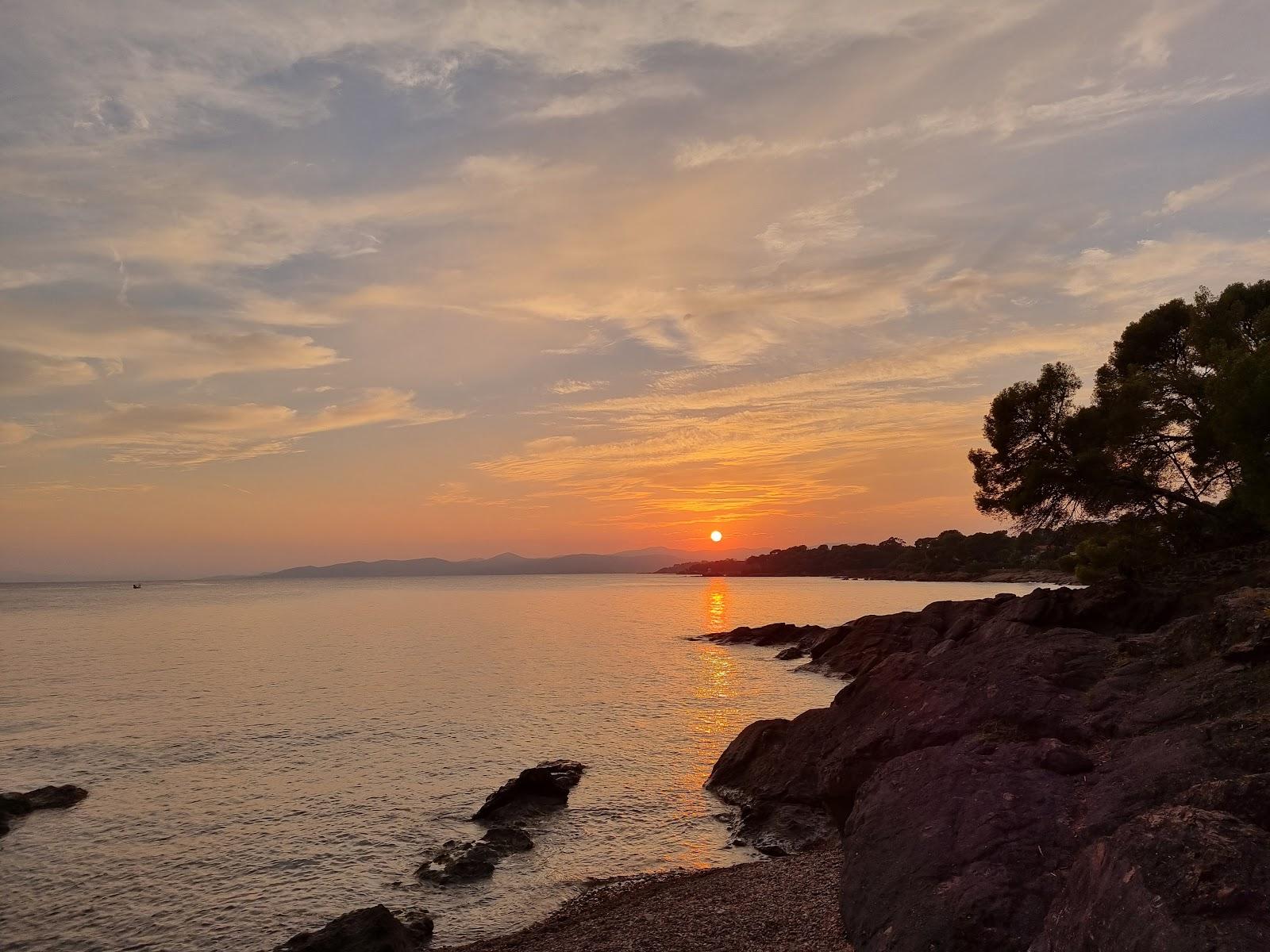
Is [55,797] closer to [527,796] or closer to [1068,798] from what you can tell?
[527,796]

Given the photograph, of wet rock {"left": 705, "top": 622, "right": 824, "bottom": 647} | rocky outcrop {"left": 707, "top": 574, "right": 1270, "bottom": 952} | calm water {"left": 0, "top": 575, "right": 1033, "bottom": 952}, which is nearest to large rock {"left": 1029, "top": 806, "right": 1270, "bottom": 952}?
rocky outcrop {"left": 707, "top": 574, "right": 1270, "bottom": 952}

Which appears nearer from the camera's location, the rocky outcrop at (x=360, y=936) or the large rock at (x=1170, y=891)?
the large rock at (x=1170, y=891)

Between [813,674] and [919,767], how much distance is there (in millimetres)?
51537

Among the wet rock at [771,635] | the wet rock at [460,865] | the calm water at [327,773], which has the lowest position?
the wet rock at [771,635]

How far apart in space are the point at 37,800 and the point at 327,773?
446 inches

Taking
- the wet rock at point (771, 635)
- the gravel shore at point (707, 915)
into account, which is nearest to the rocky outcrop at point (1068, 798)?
the gravel shore at point (707, 915)

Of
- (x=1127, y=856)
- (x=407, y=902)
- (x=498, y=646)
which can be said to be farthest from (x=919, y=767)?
(x=498, y=646)

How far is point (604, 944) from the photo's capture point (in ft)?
55.8

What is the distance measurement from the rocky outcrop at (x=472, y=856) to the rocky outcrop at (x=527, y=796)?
6.61ft

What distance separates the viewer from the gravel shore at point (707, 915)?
52.1 ft

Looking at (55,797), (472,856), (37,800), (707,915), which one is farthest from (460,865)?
(37,800)

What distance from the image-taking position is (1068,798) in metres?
12.8

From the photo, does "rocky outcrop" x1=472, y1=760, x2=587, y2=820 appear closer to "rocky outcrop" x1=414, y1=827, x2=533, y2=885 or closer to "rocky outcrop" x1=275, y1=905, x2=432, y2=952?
"rocky outcrop" x1=414, y1=827, x2=533, y2=885

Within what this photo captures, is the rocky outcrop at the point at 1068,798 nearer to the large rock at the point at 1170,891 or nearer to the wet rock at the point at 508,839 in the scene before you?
the large rock at the point at 1170,891
